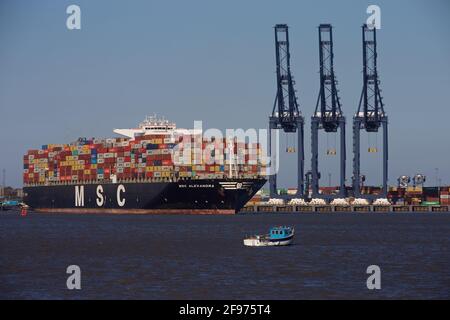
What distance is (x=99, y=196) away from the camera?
16662 centimetres

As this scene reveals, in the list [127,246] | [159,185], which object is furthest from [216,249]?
[159,185]

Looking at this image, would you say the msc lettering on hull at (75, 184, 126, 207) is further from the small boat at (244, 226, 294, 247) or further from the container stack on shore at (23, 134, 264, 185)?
the small boat at (244, 226, 294, 247)

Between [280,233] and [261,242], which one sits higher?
[280,233]

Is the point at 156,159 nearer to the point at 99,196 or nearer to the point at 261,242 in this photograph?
the point at 99,196

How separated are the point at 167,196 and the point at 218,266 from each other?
8415 cm

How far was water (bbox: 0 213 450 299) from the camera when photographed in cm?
5156

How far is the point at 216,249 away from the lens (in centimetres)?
7969

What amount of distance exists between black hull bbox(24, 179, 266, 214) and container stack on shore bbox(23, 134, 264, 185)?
69.3 inches
